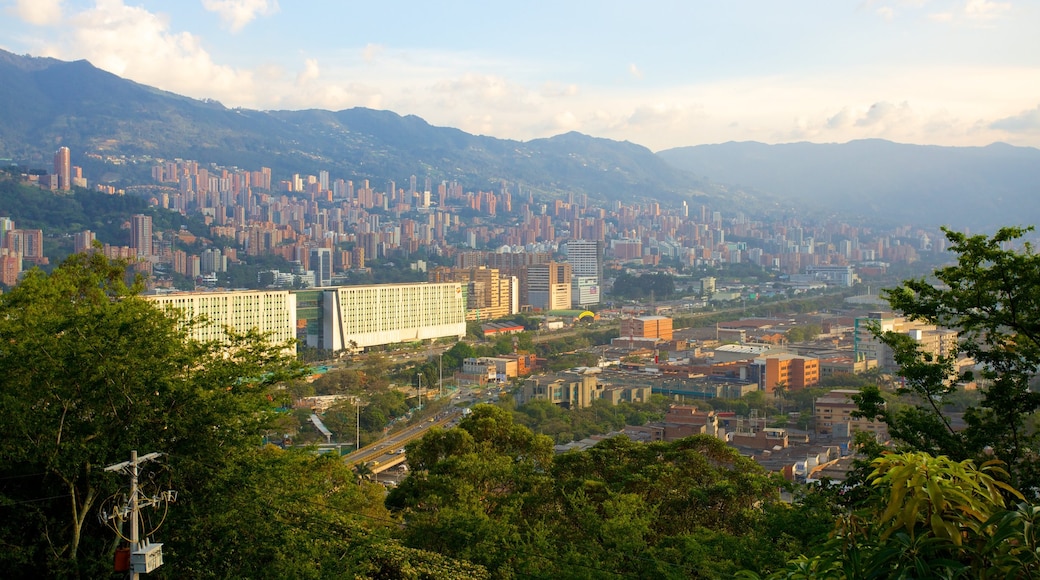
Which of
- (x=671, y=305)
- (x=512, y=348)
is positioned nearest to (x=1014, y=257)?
(x=512, y=348)

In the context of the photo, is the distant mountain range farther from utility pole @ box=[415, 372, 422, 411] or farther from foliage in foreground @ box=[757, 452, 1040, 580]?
foliage in foreground @ box=[757, 452, 1040, 580]

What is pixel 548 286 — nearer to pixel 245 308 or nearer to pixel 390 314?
pixel 390 314

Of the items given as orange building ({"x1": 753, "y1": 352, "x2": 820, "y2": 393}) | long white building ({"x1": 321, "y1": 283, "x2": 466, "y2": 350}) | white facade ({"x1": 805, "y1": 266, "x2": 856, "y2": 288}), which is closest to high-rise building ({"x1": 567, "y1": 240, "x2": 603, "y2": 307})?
white facade ({"x1": 805, "y1": 266, "x2": 856, "y2": 288})

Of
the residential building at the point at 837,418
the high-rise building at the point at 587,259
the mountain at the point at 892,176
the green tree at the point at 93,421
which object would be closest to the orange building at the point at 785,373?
the residential building at the point at 837,418

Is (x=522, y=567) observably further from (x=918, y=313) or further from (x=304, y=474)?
(x=918, y=313)

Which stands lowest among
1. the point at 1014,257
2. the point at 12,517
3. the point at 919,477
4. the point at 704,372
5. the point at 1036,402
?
the point at 704,372

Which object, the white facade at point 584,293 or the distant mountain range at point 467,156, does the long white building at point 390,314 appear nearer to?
the white facade at point 584,293
